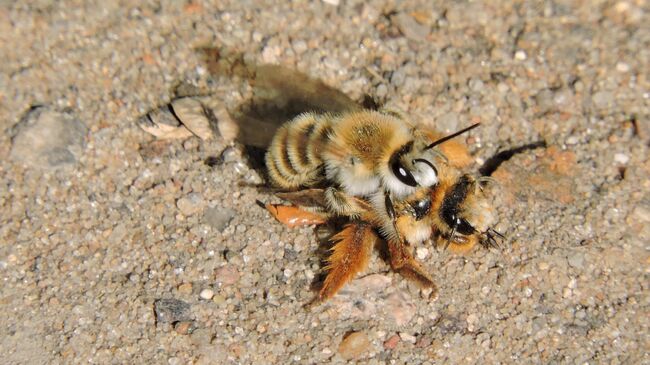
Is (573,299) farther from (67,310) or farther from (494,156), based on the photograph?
(67,310)

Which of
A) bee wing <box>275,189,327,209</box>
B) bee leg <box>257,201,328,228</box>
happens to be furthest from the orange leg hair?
bee wing <box>275,189,327,209</box>

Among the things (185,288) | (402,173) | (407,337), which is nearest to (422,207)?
(402,173)

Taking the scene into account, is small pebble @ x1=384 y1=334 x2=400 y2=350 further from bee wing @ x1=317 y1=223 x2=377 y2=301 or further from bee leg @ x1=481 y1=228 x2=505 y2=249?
bee leg @ x1=481 y1=228 x2=505 y2=249

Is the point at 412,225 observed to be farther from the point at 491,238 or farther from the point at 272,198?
the point at 272,198

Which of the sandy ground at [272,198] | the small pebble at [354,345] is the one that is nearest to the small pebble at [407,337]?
the sandy ground at [272,198]

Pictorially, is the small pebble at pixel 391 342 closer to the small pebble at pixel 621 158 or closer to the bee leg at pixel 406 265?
the bee leg at pixel 406 265

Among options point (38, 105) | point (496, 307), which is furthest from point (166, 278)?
point (496, 307)
